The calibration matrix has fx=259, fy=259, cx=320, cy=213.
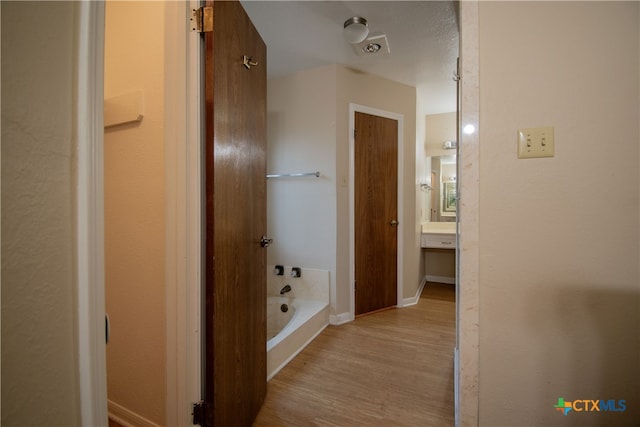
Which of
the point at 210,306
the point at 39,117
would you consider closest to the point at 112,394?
the point at 210,306

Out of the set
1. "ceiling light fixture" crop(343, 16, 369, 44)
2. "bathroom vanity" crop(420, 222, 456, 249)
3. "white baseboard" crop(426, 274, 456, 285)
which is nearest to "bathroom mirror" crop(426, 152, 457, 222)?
"bathroom vanity" crop(420, 222, 456, 249)

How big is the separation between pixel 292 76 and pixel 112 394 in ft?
8.63

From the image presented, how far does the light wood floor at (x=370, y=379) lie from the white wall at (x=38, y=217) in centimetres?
124

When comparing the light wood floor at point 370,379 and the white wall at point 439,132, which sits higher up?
the white wall at point 439,132

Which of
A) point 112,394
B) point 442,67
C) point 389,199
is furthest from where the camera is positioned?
point 389,199

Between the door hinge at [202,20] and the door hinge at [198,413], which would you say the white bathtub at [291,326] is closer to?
the door hinge at [198,413]

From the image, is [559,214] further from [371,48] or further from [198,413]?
[371,48]

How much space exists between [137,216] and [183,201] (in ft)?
0.89

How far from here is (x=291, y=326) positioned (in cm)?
197

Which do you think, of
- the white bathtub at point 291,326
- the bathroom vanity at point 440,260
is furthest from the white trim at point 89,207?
the bathroom vanity at point 440,260

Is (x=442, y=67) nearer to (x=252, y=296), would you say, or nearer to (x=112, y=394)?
(x=252, y=296)

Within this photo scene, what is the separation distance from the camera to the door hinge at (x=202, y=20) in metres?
1.02

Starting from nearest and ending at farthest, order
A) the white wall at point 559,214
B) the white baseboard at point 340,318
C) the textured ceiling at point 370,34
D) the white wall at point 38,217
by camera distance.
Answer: the white wall at point 38,217
the white wall at point 559,214
the textured ceiling at point 370,34
the white baseboard at point 340,318

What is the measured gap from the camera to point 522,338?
888 mm
